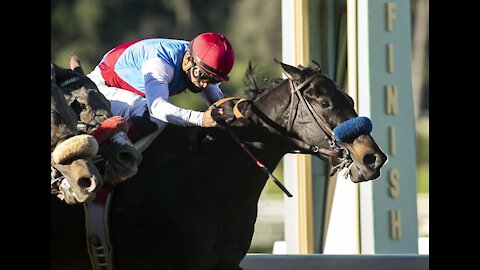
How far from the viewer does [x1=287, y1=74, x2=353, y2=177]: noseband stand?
13.2 ft

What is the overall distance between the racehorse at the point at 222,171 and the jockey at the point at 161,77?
97 millimetres

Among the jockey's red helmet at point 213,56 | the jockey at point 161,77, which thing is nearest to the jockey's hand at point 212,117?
the jockey at point 161,77

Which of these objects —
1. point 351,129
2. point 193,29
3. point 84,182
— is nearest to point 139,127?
point 351,129

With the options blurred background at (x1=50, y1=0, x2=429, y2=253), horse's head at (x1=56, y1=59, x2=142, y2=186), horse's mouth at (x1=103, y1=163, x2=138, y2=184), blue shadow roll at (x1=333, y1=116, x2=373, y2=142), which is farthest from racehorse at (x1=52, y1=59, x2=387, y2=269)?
blurred background at (x1=50, y1=0, x2=429, y2=253)

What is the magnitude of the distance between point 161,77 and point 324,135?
2.05ft

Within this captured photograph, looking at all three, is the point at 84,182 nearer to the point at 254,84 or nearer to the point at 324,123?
the point at 324,123

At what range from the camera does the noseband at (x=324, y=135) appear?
402 cm

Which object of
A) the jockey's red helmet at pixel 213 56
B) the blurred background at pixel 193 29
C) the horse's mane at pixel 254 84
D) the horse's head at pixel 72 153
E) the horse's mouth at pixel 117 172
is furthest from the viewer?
the blurred background at pixel 193 29

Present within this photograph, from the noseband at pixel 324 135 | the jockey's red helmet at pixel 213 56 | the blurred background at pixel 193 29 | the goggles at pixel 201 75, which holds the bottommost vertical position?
the blurred background at pixel 193 29

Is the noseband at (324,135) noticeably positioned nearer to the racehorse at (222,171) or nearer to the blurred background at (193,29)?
the racehorse at (222,171)

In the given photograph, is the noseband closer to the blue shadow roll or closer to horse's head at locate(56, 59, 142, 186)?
the blue shadow roll

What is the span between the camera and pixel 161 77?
4078 mm

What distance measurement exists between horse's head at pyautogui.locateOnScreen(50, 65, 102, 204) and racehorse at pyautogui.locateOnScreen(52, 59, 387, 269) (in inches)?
25.3
